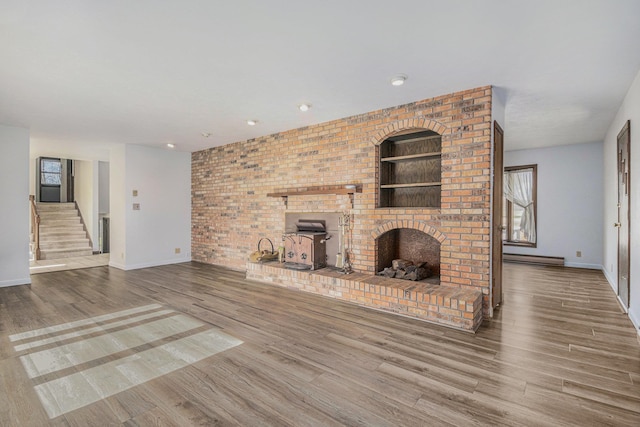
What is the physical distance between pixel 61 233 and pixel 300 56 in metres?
9.30

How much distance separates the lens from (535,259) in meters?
6.61

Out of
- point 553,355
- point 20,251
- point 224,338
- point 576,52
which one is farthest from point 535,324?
point 20,251

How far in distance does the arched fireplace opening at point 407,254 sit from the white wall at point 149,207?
4.77m

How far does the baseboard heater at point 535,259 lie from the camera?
6426mm

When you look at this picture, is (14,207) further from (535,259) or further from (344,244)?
(535,259)

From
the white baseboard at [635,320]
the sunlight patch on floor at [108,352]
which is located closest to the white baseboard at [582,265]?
the white baseboard at [635,320]

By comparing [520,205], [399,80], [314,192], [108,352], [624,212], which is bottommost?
[108,352]

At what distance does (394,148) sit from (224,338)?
3.13 m

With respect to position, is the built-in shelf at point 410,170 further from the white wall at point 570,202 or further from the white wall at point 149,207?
the white wall at point 149,207

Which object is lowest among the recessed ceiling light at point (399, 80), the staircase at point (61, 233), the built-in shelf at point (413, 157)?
the staircase at point (61, 233)

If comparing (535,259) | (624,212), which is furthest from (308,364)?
(535,259)

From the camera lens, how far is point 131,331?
302 cm

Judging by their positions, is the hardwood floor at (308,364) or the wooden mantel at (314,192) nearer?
the hardwood floor at (308,364)

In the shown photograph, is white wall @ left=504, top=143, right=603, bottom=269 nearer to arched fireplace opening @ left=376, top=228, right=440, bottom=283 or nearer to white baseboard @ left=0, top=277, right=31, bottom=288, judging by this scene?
arched fireplace opening @ left=376, top=228, right=440, bottom=283
